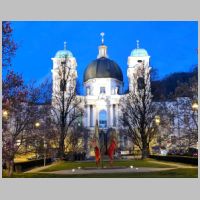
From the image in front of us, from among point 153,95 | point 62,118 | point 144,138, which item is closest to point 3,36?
point 62,118

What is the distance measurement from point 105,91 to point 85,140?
89.8ft

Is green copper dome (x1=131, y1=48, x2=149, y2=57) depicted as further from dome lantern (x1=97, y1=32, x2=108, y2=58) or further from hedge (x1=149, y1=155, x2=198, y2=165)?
hedge (x1=149, y1=155, x2=198, y2=165)

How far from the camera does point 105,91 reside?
103 m

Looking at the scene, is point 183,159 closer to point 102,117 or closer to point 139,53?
point 102,117

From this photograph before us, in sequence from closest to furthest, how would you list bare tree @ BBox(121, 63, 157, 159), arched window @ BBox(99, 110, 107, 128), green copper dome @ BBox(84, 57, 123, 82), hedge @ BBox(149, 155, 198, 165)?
hedge @ BBox(149, 155, 198, 165) → bare tree @ BBox(121, 63, 157, 159) → arched window @ BBox(99, 110, 107, 128) → green copper dome @ BBox(84, 57, 123, 82)

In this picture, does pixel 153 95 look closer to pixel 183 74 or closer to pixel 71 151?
pixel 71 151

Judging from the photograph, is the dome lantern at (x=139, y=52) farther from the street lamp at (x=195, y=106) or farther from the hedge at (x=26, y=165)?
the street lamp at (x=195, y=106)

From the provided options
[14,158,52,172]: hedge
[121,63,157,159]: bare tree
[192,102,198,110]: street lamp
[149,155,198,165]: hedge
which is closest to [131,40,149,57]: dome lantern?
[121,63,157,159]: bare tree

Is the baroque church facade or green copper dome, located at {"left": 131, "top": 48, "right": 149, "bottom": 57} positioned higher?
green copper dome, located at {"left": 131, "top": 48, "right": 149, "bottom": 57}

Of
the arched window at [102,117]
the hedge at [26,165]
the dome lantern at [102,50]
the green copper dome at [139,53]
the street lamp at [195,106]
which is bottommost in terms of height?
the hedge at [26,165]

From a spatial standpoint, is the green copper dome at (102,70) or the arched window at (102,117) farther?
the green copper dome at (102,70)

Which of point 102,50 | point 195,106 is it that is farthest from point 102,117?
point 195,106

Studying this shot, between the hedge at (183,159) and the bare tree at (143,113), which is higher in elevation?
the bare tree at (143,113)

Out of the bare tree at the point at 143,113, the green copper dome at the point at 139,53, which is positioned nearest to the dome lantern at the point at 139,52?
the green copper dome at the point at 139,53
